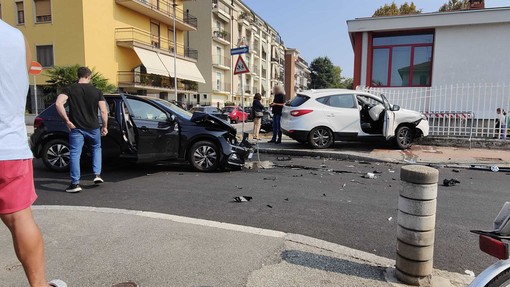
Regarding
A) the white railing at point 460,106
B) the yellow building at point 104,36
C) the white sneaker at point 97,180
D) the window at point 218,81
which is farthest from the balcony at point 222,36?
the white sneaker at point 97,180

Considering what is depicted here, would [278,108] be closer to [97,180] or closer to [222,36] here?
[97,180]

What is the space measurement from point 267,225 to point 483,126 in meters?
10.5

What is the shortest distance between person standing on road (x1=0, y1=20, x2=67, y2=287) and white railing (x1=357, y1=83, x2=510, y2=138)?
11925 millimetres

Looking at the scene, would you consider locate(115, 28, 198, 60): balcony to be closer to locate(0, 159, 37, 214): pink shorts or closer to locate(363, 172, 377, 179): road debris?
locate(363, 172, 377, 179): road debris

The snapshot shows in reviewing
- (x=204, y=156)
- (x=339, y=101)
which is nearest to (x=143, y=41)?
(x=339, y=101)

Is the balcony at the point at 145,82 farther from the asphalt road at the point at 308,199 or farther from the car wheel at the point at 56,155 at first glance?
the car wheel at the point at 56,155

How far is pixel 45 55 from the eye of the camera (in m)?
28.0

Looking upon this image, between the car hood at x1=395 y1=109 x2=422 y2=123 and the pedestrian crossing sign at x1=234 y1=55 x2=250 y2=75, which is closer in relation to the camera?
the car hood at x1=395 y1=109 x2=422 y2=123

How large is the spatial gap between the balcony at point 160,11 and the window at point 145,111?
25.5 m

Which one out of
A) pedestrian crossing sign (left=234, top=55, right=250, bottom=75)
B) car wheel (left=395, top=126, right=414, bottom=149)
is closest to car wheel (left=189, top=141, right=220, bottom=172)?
pedestrian crossing sign (left=234, top=55, right=250, bottom=75)

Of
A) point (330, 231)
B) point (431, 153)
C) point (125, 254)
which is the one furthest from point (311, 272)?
point (431, 153)

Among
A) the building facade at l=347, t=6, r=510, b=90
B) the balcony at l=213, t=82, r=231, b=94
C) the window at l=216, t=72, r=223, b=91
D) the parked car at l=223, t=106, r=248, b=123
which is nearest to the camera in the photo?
the building facade at l=347, t=6, r=510, b=90

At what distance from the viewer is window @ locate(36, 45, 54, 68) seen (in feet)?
91.4

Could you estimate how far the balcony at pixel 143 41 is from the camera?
96.4ft
